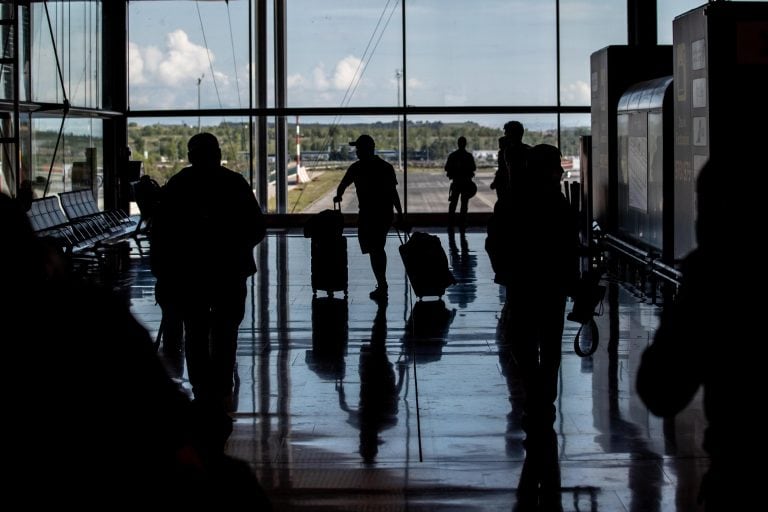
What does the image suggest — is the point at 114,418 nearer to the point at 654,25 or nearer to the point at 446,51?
the point at 654,25

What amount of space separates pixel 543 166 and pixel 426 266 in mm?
6314

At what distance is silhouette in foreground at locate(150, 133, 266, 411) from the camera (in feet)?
23.1

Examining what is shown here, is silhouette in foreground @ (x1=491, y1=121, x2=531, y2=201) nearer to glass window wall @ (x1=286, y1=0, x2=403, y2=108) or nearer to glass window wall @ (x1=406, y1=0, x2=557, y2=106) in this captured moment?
glass window wall @ (x1=406, y1=0, x2=557, y2=106)

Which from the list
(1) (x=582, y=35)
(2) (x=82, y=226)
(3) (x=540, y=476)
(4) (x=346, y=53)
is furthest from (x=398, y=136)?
(3) (x=540, y=476)

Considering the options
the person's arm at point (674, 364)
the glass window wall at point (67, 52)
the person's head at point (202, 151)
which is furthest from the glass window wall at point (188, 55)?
the person's arm at point (674, 364)

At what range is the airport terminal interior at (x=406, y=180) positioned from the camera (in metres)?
6.65

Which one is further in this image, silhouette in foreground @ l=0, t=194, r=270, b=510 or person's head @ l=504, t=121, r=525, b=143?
person's head @ l=504, t=121, r=525, b=143

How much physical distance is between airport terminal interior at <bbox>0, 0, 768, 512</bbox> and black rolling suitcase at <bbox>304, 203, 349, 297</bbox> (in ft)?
1.23

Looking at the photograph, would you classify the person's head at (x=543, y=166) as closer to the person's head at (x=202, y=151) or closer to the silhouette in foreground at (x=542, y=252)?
the silhouette in foreground at (x=542, y=252)

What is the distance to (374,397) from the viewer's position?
8195 mm

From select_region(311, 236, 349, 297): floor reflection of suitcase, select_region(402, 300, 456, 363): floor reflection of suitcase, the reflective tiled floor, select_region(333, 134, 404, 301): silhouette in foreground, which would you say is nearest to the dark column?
select_region(311, 236, 349, 297): floor reflection of suitcase

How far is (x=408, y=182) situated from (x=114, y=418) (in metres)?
24.1

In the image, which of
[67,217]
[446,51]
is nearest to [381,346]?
[67,217]

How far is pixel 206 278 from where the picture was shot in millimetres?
7074
